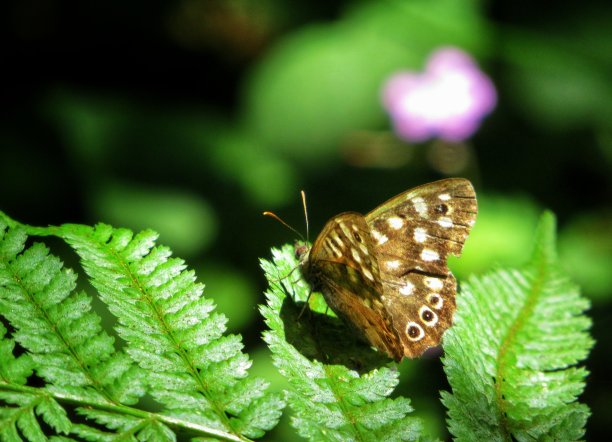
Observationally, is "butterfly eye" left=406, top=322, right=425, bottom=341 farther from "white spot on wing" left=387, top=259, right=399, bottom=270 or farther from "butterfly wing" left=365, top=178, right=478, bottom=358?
"white spot on wing" left=387, top=259, right=399, bottom=270

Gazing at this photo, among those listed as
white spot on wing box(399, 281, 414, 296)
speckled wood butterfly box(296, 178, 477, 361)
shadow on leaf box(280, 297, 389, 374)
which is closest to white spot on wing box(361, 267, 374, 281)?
speckled wood butterfly box(296, 178, 477, 361)

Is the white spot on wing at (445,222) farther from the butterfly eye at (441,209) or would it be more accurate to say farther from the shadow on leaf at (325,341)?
the shadow on leaf at (325,341)

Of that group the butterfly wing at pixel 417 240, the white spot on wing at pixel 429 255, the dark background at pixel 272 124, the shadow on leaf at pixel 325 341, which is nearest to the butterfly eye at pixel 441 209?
the butterfly wing at pixel 417 240

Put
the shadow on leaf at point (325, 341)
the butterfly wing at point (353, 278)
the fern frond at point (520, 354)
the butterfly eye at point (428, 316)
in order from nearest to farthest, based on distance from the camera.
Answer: the fern frond at point (520, 354) < the shadow on leaf at point (325, 341) < the butterfly wing at point (353, 278) < the butterfly eye at point (428, 316)

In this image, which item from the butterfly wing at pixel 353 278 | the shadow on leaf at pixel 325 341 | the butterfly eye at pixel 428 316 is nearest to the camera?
the shadow on leaf at pixel 325 341

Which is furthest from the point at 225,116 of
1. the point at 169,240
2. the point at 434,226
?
the point at 434,226

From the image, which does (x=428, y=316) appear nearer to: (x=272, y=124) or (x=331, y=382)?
(x=331, y=382)

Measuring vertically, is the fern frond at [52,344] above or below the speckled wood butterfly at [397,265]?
below
